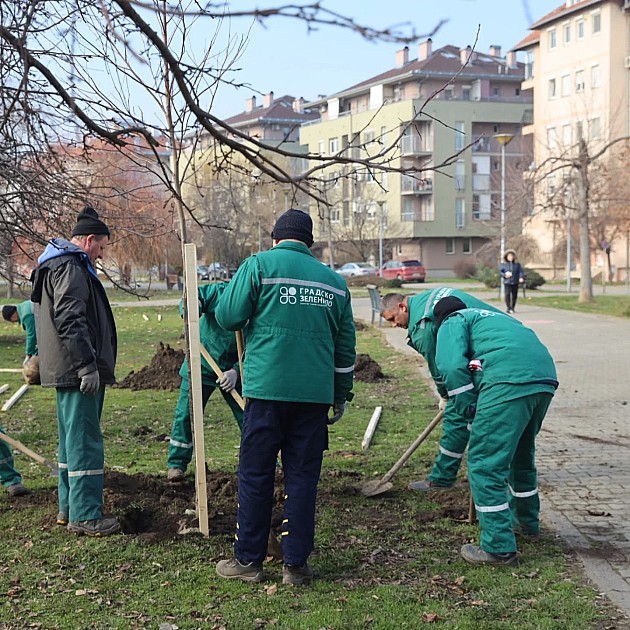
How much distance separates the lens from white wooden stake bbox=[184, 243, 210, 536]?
5.38m

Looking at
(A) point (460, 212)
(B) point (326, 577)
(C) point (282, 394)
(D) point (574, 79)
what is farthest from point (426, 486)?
(A) point (460, 212)

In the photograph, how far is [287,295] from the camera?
484cm

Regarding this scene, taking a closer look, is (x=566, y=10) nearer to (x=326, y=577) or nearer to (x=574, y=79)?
(x=574, y=79)

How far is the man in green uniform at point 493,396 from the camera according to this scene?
17.0ft

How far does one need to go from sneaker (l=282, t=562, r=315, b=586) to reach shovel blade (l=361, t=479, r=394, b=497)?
6.01ft

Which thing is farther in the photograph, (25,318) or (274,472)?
(25,318)

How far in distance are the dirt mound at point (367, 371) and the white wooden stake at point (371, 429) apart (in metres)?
2.96

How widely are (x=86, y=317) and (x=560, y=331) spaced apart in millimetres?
16998

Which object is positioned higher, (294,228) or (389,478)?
(294,228)

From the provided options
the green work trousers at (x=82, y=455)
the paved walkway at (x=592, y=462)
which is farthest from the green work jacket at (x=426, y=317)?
the green work trousers at (x=82, y=455)

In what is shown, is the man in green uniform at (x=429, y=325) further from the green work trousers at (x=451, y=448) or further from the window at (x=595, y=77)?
the window at (x=595, y=77)

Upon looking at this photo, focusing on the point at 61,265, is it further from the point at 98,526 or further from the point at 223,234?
the point at 223,234

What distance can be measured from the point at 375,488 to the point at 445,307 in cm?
183

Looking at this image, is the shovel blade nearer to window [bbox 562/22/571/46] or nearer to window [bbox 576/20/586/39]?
window [bbox 576/20/586/39]
